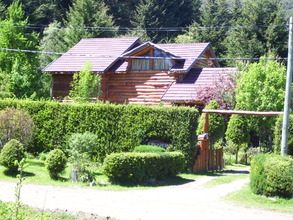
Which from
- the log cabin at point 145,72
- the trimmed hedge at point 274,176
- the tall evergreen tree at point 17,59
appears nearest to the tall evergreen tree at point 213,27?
the log cabin at point 145,72

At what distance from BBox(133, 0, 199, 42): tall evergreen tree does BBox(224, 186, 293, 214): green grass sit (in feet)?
144

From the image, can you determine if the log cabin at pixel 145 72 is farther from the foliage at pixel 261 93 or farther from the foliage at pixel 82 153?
the foliage at pixel 82 153

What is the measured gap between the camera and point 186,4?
69.4m

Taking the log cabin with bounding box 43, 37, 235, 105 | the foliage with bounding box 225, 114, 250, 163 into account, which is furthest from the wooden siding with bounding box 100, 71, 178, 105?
the foliage with bounding box 225, 114, 250, 163

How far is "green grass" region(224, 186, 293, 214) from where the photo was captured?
14.9m

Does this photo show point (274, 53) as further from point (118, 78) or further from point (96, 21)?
point (96, 21)

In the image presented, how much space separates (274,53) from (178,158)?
88.7 ft

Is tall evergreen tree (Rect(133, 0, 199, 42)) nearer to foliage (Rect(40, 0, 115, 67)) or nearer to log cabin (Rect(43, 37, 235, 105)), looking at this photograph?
foliage (Rect(40, 0, 115, 67))

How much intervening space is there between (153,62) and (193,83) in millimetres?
3405

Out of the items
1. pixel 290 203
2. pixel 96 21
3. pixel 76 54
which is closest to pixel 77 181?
pixel 290 203

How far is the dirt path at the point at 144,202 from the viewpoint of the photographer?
42.4ft

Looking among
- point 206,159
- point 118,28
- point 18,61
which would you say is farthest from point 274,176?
point 118,28

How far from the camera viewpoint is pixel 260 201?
15.8 m

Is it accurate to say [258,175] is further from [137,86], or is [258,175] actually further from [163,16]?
[163,16]
